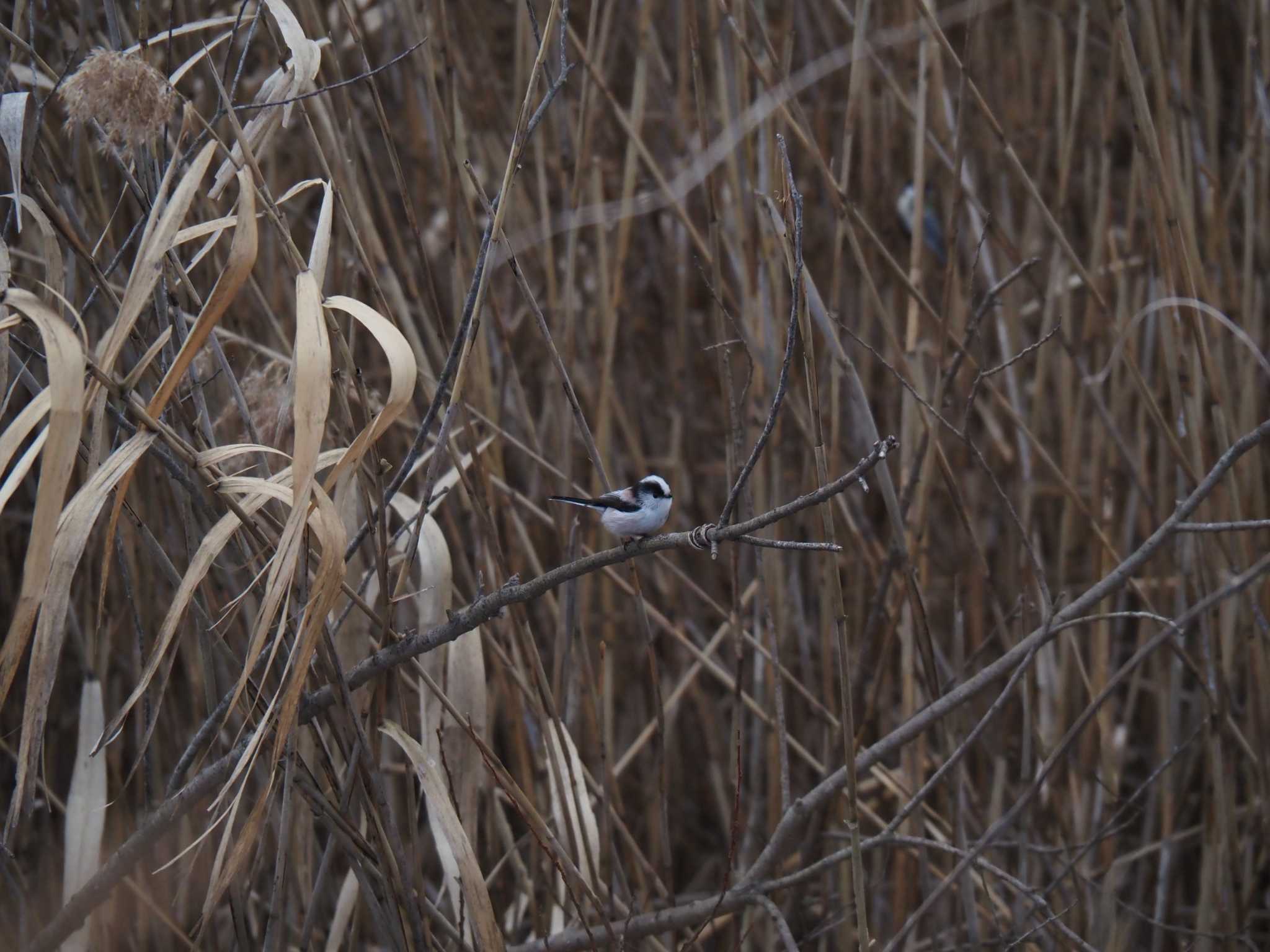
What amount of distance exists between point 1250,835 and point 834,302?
109 cm

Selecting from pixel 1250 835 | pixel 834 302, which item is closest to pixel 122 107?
pixel 834 302

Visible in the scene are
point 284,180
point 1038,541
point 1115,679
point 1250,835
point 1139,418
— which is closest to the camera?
point 1115,679

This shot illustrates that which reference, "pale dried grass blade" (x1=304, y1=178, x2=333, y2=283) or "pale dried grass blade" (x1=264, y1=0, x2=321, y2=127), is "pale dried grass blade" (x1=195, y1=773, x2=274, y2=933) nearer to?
"pale dried grass blade" (x1=304, y1=178, x2=333, y2=283)

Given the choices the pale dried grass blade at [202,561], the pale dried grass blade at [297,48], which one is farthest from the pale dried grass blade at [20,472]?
the pale dried grass blade at [297,48]

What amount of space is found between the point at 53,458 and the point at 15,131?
1.28 ft

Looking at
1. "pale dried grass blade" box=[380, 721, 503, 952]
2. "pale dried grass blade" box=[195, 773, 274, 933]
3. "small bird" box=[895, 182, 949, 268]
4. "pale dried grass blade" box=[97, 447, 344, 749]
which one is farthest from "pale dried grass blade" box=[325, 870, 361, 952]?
"small bird" box=[895, 182, 949, 268]

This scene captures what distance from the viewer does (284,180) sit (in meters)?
2.15

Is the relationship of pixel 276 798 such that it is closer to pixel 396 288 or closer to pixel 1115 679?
pixel 396 288

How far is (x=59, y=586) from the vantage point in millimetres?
856

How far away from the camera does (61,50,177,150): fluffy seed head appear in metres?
0.91

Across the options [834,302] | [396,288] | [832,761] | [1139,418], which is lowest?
[832,761]

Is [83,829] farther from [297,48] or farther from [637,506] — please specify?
[297,48]

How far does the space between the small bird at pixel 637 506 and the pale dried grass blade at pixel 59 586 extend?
0.59 m

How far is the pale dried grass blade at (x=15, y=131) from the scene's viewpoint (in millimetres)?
957
